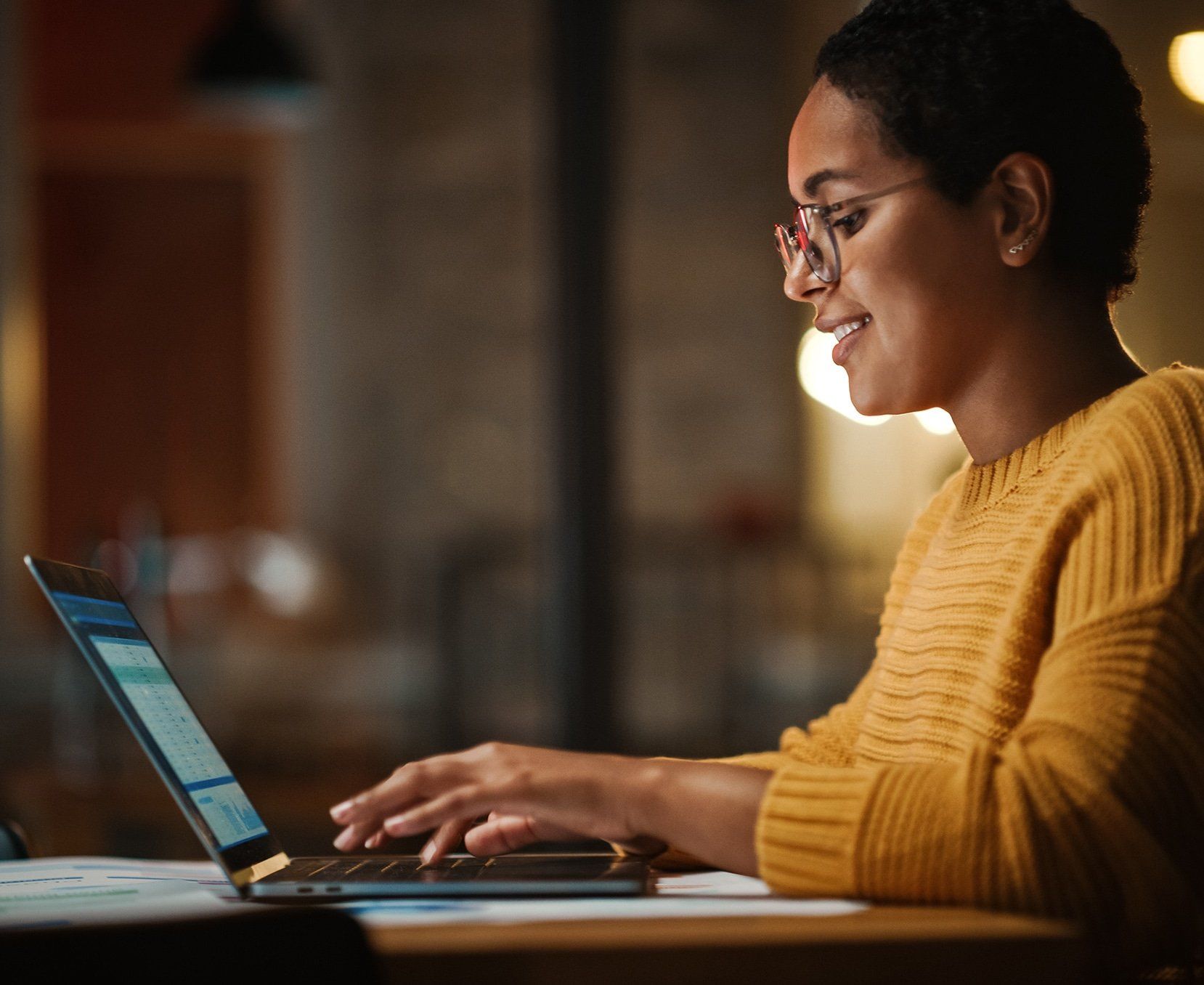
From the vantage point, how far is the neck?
1.05 meters

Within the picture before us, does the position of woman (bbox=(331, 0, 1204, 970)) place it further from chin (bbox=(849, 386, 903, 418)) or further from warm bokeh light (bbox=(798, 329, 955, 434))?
warm bokeh light (bbox=(798, 329, 955, 434))

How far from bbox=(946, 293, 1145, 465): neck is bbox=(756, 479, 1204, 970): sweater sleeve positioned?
0.63ft

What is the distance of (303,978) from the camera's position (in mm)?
649

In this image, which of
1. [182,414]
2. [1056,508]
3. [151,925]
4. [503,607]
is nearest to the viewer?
[151,925]

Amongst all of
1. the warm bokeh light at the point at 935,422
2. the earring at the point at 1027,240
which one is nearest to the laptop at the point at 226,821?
the earring at the point at 1027,240

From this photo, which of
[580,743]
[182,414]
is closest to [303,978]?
[580,743]

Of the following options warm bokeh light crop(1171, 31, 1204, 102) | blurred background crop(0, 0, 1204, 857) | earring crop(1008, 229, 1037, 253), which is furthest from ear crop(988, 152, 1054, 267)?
blurred background crop(0, 0, 1204, 857)

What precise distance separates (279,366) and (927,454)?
9.37 feet

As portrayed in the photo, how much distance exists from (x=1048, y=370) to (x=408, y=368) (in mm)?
5722

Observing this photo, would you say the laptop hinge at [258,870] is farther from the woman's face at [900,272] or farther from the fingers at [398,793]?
the woman's face at [900,272]

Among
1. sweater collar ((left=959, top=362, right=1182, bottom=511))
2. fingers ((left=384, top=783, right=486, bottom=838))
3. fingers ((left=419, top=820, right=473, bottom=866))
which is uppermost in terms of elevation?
sweater collar ((left=959, top=362, right=1182, bottom=511))

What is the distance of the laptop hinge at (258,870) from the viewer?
898 millimetres

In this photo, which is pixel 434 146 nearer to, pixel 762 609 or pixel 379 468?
pixel 379 468

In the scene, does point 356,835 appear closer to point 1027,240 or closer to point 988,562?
point 988,562
